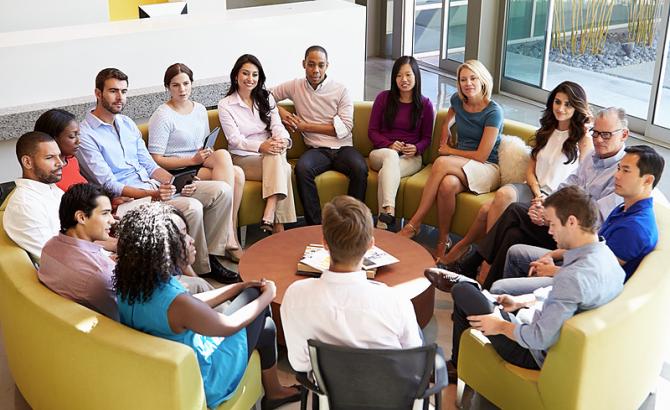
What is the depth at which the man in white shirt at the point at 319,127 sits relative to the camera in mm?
5195

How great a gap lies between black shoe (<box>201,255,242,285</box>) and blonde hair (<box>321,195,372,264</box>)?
216 centimetres

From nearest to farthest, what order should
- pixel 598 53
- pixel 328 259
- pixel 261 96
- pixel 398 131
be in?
pixel 328 259
pixel 261 96
pixel 398 131
pixel 598 53

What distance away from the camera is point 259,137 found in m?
5.29

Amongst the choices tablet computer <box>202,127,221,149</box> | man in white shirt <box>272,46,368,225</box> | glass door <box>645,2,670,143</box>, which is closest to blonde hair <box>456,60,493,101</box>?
man in white shirt <box>272,46,368,225</box>

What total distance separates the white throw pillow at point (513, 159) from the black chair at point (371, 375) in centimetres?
236

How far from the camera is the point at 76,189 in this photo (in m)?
3.16

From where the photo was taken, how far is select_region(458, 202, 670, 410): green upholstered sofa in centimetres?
292

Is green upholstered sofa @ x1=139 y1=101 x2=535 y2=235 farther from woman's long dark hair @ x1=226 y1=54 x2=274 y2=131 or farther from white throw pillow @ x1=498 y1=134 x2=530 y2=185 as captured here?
woman's long dark hair @ x1=226 y1=54 x2=274 y2=131

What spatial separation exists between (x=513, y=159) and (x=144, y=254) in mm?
2744

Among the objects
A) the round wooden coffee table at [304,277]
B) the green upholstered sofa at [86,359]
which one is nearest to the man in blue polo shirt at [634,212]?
the round wooden coffee table at [304,277]

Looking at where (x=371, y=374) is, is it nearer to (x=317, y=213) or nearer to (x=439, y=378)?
(x=439, y=378)

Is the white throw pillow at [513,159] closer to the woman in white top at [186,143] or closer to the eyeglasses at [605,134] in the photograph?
the eyeglasses at [605,134]

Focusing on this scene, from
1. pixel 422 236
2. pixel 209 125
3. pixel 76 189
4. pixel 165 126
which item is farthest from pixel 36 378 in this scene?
pixel 422 236

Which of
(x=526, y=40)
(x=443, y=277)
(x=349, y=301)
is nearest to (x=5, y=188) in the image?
(x=443, y=277)
